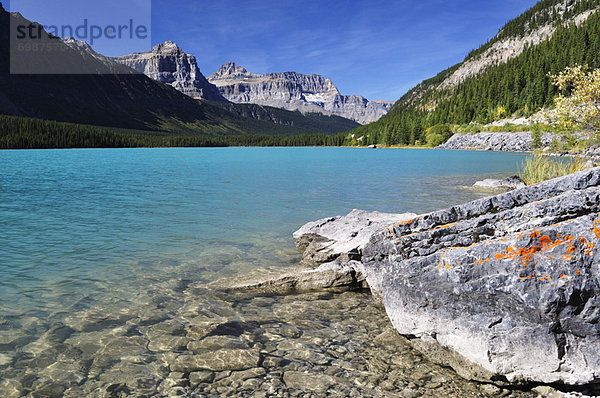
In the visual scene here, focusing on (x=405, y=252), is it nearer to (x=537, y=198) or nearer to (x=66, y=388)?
(x=537, y=198)

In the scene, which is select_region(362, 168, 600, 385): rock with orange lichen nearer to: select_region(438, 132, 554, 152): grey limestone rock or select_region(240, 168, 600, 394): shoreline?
select_region(240, 168, 600, 394): shoreline

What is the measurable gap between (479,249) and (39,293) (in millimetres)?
10228

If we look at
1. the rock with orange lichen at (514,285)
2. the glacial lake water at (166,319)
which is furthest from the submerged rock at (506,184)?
the rock with orange lichen at (514,285)

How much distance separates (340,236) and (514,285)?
7.33 metres

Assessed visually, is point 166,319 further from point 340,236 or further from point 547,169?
point 547,169

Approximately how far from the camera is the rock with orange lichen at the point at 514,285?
4805 millimetres

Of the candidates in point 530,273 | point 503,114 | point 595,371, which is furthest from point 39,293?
point 503,114

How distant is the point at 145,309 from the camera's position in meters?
8.22

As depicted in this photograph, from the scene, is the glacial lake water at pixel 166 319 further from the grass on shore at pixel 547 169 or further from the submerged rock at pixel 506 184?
the submerged rock at pixel 506 184

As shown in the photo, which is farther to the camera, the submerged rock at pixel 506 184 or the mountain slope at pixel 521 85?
the mountain slope at pixel 521 85

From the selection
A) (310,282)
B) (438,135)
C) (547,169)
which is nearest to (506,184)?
(547,169)

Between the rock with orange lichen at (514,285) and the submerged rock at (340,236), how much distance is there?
3.86 m

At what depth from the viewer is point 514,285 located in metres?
5.15

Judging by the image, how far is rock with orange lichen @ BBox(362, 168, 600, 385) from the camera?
15.8 feet
